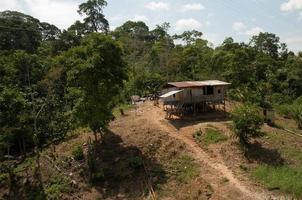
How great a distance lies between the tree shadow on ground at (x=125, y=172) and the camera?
72.1 ft

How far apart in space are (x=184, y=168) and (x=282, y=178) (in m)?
5.98

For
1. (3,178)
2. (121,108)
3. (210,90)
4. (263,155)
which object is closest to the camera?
(263,155)

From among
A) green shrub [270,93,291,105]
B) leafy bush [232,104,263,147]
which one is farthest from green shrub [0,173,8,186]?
green shrub [270,93,291,105]

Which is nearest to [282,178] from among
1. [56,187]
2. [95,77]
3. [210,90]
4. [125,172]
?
[125,172]

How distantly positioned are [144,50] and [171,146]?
121ft

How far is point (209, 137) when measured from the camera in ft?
83.7

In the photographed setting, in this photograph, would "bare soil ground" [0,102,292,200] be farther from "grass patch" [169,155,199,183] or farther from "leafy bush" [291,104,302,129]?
"leafy bush" [291,104,302,129]

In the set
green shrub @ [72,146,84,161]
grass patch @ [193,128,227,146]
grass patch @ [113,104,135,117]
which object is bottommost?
green shrub @ [72,146,84,161]

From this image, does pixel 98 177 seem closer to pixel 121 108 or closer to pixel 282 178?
pixel 121 108

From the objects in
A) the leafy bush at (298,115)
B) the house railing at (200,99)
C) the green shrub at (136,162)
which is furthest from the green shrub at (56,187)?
the leafy bush at (298,115)

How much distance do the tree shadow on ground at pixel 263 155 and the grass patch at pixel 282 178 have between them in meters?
0.80

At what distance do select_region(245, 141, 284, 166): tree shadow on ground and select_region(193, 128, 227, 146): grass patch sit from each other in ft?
6.92

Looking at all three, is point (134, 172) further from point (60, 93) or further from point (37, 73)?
point (37, 73)

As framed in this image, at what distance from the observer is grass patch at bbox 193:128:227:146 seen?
987 inches
